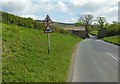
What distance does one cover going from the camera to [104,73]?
13789 millimetres

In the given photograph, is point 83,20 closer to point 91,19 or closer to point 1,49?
point 91,19

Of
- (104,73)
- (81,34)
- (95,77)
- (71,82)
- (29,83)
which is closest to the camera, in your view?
(29,83)

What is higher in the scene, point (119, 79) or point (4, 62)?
point (4, 62)

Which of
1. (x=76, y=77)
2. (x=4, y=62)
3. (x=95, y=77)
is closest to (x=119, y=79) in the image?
(x=95, y=77)

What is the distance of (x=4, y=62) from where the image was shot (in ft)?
38.8

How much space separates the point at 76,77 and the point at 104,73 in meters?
1.85

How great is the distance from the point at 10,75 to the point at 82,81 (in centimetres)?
327

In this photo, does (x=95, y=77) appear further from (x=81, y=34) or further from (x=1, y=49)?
(x=81, y=34)

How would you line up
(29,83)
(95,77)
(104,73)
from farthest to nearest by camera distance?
(104,73)
(95,77)
(29,83)

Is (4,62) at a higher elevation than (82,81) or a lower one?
higher

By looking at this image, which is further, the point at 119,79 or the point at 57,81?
the point at 119,79

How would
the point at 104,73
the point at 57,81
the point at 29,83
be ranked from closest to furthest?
the point at 29,83, the point at 57,81, the point at 104,73

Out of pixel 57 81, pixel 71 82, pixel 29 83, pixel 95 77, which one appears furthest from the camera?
pixel 95 77

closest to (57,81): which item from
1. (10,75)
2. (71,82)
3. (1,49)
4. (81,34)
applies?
(71,82)
